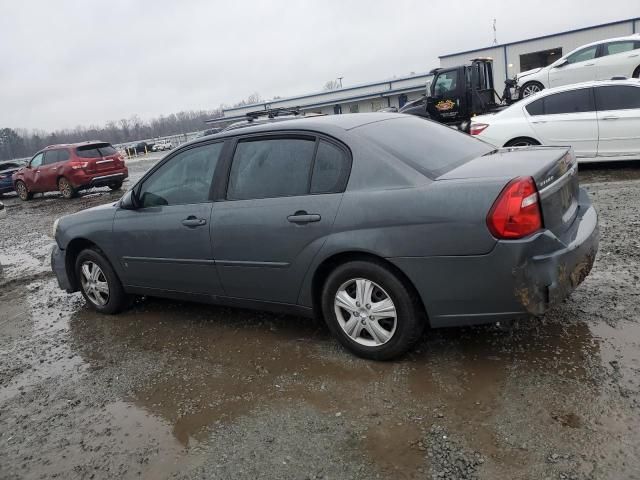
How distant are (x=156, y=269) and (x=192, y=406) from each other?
156cm

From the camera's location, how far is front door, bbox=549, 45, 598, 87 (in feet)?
49.3

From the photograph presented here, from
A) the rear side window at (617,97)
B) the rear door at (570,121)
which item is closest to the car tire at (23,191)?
the rear door at (570,121)

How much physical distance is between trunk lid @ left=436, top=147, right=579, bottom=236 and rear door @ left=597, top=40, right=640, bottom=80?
13165 mm

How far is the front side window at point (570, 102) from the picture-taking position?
830 centimetres

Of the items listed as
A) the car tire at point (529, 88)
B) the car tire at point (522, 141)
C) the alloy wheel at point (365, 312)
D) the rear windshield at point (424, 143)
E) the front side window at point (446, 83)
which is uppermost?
the front side window at point (446, 83)

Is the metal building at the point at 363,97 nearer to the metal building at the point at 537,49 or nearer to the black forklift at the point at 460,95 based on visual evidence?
the metal building at the point at 537,49

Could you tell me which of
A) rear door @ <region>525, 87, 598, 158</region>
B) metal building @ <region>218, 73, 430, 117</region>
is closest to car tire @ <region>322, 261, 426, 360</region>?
rear door @ <region>525, 87, 598, 158</region>

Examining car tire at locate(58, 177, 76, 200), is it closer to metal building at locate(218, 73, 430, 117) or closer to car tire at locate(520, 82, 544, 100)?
car tire at locate(520, 82, 544, 100)

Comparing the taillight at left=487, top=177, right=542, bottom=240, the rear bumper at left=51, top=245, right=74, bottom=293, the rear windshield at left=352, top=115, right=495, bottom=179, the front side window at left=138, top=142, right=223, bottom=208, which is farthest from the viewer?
the rear bumper at left=51, top=245, right=74, bottom=293

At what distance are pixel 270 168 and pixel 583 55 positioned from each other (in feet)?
48.2

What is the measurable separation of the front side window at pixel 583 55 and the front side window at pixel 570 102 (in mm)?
8104

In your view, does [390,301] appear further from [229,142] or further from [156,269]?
[156,269]

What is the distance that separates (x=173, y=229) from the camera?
427 cm

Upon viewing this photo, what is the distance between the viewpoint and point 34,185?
18297 mm
